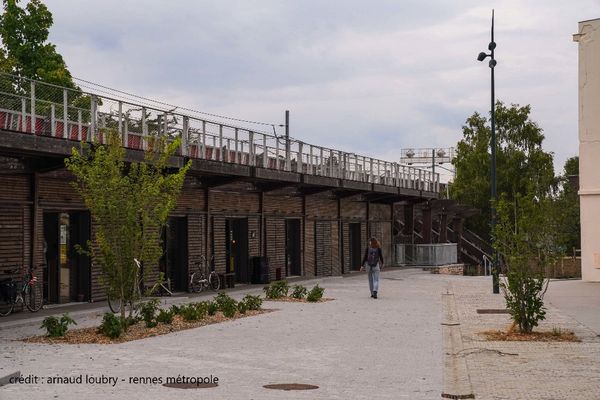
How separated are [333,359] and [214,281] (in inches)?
609

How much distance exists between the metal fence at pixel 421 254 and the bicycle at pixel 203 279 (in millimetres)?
20249

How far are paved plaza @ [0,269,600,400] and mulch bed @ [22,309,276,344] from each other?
389mm

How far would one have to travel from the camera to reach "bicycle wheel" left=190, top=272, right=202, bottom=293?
84.9 feet

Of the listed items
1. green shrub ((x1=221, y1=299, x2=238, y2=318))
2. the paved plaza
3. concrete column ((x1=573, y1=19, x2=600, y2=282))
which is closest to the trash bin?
the paved plaza

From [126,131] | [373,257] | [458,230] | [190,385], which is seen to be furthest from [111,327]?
[458,230]

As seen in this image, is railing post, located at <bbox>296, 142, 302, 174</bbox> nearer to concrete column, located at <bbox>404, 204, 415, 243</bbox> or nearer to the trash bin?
the trash bin

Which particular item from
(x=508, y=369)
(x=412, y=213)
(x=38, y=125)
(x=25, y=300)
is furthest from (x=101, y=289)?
(x=412, y=213)

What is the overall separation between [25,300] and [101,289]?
3358 millimetres

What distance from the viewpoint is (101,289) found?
73.3 ft

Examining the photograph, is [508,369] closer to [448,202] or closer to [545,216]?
[545,216]

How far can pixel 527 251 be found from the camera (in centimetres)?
1527

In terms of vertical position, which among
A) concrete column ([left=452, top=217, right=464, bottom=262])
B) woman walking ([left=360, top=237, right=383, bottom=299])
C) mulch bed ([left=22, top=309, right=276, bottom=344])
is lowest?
mulch bed ([left=22, top=309, right=276, bottom=344])

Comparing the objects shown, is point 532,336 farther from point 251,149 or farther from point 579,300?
point 251,149

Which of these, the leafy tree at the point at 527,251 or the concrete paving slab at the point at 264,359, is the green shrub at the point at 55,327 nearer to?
the concrete paving slab at the point at 264,359
